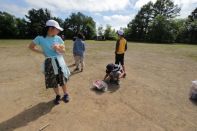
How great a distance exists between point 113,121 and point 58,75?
1507 millimetres

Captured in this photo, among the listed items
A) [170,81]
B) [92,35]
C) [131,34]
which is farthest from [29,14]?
[170,81]

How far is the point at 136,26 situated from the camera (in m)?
47.0

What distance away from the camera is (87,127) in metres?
3.57

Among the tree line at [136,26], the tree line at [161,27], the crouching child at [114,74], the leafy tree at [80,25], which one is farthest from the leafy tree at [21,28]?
the crouching child at [114,74]

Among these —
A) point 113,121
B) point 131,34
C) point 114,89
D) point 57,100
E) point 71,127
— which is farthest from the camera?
point 131,34

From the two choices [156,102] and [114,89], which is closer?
[156,102]

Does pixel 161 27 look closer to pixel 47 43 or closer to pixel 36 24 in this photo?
pixel 36 24

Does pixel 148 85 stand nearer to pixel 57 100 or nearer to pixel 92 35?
pixel 57 100

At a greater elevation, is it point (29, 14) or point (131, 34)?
point (29, 14)

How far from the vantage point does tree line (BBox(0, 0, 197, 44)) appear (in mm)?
40000

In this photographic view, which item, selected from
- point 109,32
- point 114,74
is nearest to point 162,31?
point 109,32

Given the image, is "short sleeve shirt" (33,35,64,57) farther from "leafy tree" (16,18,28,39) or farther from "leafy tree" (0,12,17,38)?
"leafy tree" (16,18,28,39)

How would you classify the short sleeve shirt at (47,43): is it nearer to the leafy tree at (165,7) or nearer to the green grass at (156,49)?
the green grass at (156,49)

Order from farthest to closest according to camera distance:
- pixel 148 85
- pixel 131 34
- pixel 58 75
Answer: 1. pixel 131 34
2. pixel 148 85
3. pixel 58 75
